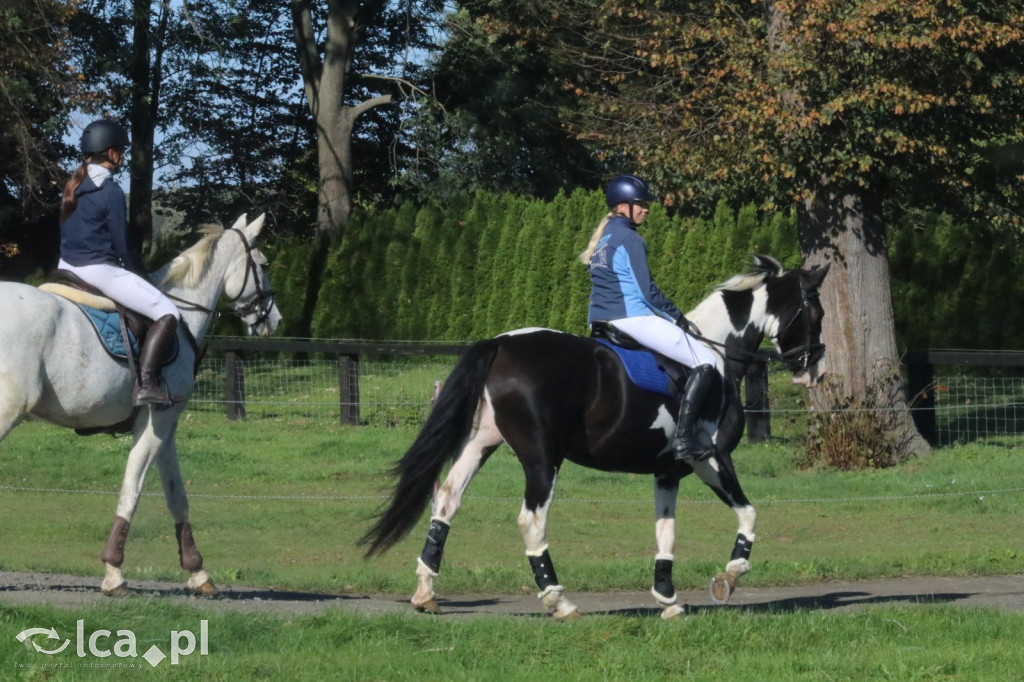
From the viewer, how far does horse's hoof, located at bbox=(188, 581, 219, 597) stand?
9117 mm

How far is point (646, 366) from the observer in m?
8.54

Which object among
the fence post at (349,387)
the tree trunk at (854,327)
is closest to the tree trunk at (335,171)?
the fence post at (349,387)

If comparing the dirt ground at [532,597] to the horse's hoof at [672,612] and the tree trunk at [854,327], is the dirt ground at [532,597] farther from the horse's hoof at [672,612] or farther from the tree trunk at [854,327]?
the tree trunk at [854,327]

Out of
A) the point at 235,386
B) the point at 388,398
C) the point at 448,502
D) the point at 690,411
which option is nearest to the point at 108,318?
the point at 448,502

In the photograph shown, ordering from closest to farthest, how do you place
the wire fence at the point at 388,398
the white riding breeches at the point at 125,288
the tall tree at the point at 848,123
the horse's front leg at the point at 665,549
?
the horse's front leg at the point at 665,549 → the white riding breeches at the point at 125,288 → the tall tree at the point at 848,123 → the wire fence at the point at 388,398

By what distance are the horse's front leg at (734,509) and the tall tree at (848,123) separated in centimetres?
766

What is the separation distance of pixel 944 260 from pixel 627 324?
17091 millimetres

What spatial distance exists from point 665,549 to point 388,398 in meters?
11.6

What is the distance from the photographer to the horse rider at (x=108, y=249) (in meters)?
8.83

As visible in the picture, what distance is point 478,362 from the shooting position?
27.2ft

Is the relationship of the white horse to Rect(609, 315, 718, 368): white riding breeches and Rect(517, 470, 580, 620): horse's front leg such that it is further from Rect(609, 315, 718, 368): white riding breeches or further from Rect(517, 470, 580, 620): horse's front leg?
Rect(609, 315, 718, 368): white riding breeches

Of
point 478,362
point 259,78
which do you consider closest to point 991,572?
point 478,362

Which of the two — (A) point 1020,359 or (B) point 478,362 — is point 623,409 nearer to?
(B) point 478,362

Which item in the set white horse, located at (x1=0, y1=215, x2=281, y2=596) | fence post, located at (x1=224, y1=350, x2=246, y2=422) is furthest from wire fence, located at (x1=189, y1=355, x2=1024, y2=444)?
white horse, located at (x1=0, y1=215, x2=281, y2=596)
